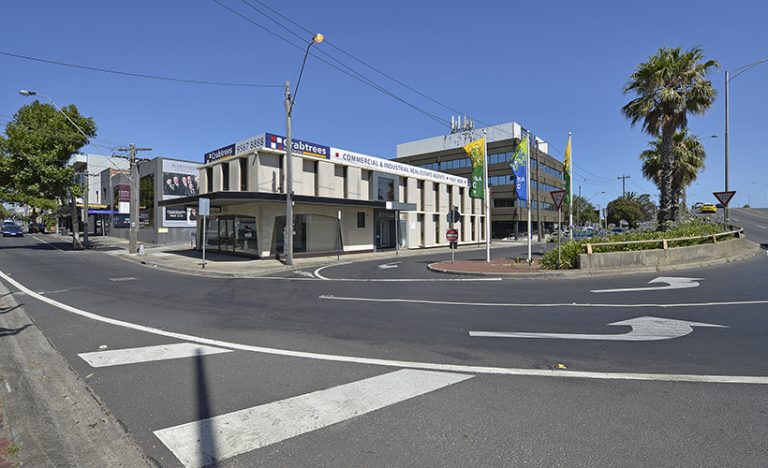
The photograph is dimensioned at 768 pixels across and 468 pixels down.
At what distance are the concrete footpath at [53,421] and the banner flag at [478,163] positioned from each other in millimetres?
18158

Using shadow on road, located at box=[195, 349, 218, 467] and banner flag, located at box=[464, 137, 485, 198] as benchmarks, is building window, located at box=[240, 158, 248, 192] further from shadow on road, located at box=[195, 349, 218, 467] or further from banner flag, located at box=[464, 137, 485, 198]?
shadow on road, located at box=[195, 349, 218, 467]

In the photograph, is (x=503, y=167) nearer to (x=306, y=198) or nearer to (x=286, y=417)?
(x=306, y=198)

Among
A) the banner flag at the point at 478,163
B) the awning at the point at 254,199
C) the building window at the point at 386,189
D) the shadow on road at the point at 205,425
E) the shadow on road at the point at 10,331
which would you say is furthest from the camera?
the building window at the point at 386,189

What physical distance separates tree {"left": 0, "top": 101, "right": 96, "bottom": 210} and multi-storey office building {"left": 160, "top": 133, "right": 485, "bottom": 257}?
1028 centimetres

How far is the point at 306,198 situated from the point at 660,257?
1673 centimetres

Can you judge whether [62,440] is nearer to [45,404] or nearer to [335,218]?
[45,404]

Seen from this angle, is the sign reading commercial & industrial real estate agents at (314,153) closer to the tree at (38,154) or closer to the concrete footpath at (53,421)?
the tree at (38,154)

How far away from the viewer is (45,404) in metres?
3.77

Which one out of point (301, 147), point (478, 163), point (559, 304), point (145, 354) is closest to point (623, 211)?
point (478, 163)

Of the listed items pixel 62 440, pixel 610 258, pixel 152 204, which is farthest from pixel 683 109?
pixel 152 204

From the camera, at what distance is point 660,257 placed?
14633 mm

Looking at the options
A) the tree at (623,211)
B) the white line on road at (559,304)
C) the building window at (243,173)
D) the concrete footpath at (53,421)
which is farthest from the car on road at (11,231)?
the tree at (623,211)

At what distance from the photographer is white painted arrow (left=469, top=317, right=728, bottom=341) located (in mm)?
5848

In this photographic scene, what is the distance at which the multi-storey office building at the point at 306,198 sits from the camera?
2227 centimetres
